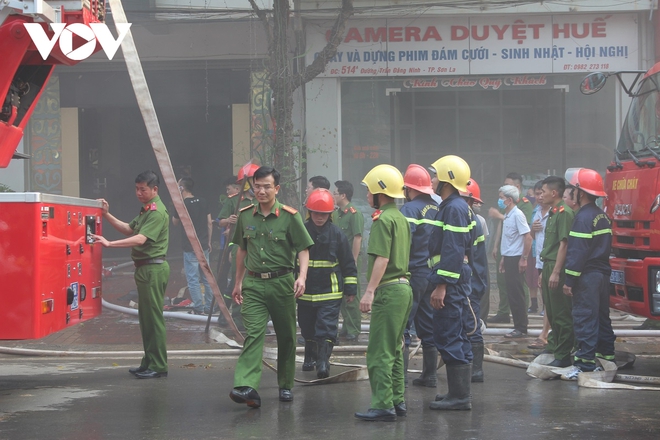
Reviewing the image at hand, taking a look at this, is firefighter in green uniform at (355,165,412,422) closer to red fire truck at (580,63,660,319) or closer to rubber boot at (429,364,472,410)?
rubber boot at (429,364,472,410)

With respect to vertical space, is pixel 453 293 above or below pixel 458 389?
above

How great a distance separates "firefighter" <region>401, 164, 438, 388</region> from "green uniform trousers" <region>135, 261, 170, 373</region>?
2.24 m

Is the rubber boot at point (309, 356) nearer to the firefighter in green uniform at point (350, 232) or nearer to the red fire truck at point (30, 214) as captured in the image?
the firefighter in green uniform at point (350, 232)

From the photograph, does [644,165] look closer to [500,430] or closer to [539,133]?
[500,430]

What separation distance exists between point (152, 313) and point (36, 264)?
4.83 ft

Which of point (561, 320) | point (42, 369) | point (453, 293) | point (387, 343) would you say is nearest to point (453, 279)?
point (453, 293)

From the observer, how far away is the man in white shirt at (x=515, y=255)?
995 cm

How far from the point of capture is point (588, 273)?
739cm

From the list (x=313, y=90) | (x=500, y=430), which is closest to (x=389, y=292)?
(x=500, y=430)

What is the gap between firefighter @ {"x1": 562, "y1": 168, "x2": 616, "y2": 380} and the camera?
7324mm

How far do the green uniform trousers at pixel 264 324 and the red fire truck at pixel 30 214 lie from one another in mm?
1544

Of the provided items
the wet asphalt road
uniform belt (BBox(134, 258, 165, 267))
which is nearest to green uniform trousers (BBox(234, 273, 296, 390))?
the wet asphalt road

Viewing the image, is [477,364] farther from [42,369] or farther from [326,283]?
[42,369]

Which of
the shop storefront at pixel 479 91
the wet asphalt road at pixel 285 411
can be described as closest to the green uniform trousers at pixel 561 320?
the wet asphalt road at pixel 285 411
